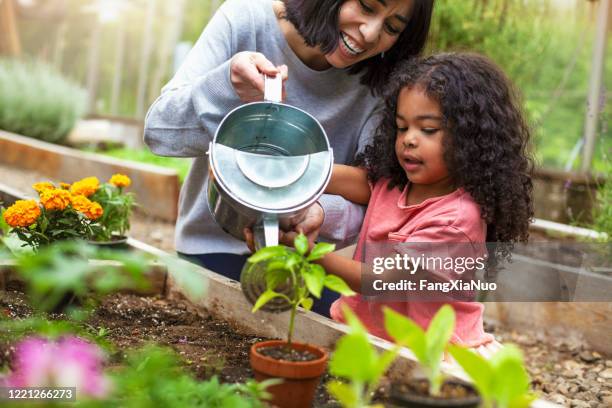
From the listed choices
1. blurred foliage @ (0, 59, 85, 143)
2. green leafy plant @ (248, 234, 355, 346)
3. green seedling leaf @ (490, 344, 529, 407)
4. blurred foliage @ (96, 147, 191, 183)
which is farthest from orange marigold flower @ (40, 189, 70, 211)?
blurred foliage @ (0, 59, 85, 143)

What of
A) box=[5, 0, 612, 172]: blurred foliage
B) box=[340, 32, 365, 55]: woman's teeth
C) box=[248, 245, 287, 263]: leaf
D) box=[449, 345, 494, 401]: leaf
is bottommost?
box=[449, 345, 494, 401]: leaf

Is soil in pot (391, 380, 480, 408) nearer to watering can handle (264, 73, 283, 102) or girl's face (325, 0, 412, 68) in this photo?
watering can handle (264, 73, 283, 102)

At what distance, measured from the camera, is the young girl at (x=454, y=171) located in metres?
1.63

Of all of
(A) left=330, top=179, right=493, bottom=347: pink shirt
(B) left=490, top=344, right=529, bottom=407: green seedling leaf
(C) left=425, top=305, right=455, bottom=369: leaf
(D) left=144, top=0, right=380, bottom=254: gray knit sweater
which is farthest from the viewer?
(D) left=144, top=0, right=380, bottom=254: gray knit sweater

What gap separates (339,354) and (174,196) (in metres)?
3.58

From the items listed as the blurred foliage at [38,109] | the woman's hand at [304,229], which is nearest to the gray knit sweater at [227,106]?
the woman's hand at [304,229]

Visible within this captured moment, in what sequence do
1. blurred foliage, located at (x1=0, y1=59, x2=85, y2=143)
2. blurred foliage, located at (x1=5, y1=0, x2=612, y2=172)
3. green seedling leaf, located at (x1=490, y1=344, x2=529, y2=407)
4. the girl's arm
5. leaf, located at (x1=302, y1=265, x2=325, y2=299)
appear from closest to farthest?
green seedling leaf, located at (x1=490, y1=344, x2=529, y2=407) → leaf, located at (x1=302, y1=265, x2=325, y2=299) → the girl's arm → blurred foliage, located at (x1=5, y1=0, x2=612, y2=172) → blurred foliage, located at (x1=0, y1=59, x2=85, y2=143)

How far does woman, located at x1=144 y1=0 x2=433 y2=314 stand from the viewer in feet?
5.48

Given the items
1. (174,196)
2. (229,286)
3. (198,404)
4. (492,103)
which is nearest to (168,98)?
(229,286)

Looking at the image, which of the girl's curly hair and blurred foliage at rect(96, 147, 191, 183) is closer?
the girl's curly hair

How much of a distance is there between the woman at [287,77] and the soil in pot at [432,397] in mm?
684

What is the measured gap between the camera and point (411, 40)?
1.89 meters

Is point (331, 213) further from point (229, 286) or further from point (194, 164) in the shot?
point (194, 164)

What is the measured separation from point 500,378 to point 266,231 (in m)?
0.61
